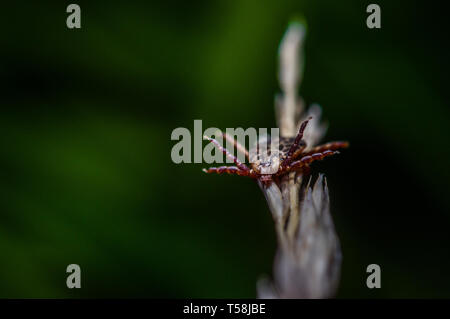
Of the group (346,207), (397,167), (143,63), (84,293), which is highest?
(143,63)

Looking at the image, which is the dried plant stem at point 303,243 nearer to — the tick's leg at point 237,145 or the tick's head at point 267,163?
the tick's head at point 267,163

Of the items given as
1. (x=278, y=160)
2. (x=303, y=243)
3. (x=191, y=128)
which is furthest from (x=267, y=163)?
(x=191, y=128)

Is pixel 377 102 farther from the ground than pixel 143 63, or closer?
closer

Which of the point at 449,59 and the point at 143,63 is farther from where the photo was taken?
the point at 143,63

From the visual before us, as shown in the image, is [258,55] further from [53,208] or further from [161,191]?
[53,208]

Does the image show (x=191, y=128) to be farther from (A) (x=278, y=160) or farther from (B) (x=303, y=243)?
(B) (x=303, y=243)

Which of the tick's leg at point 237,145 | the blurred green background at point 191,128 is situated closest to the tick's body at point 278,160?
the tick's leg at point 237,145

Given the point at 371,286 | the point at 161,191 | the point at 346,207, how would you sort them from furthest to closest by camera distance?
the point at 161,191 < the point at 346,207 < the point at 371,286

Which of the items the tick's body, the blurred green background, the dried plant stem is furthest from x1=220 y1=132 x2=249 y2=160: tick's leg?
the blurred green background

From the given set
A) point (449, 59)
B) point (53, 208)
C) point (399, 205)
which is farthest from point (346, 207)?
point (53, 208)

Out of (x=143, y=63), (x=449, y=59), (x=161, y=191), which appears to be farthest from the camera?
(x=143, y=63)
